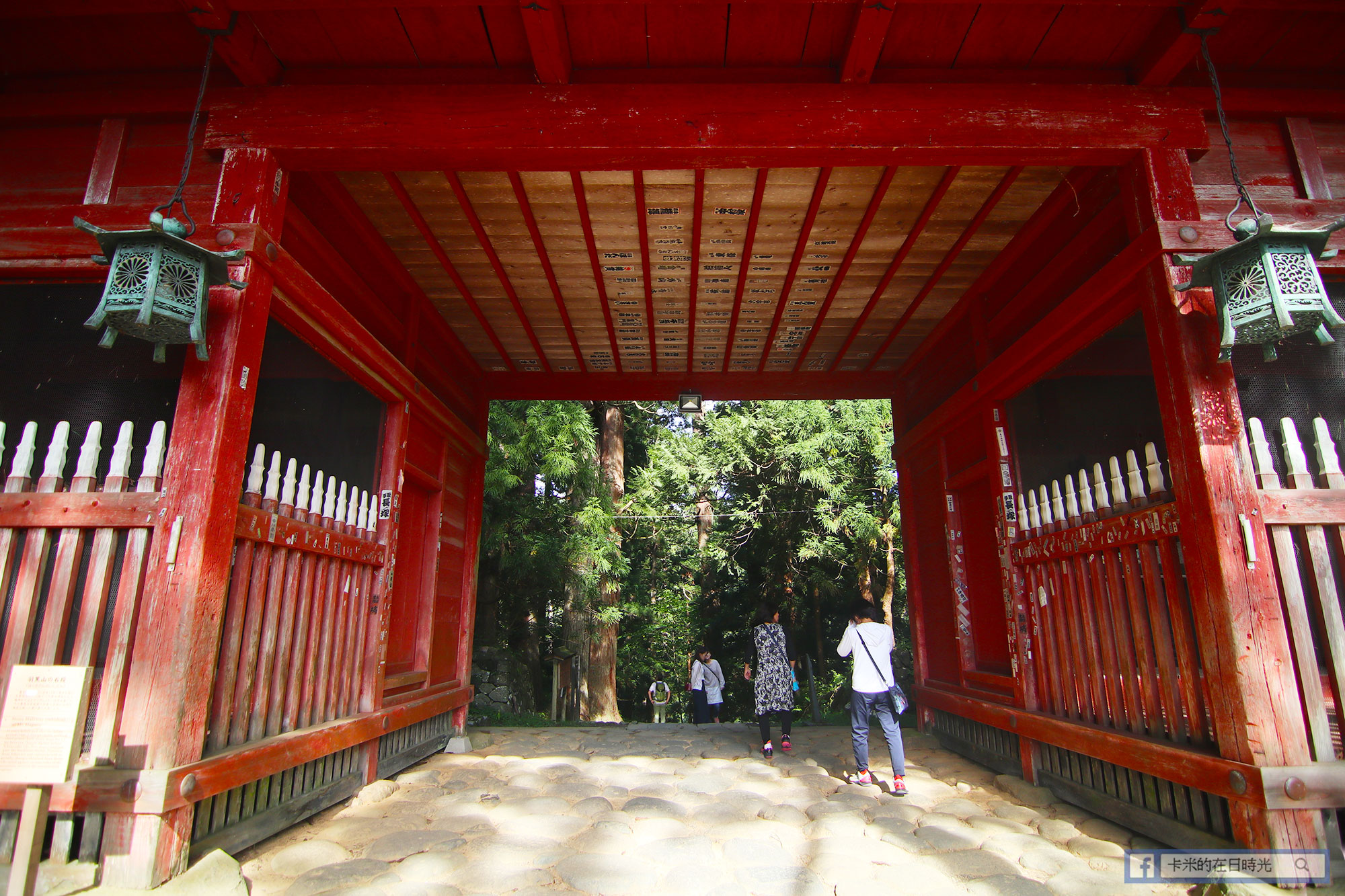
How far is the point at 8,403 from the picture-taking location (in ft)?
13.8

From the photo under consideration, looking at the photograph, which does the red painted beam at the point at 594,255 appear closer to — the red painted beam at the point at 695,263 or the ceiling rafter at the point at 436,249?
the red painted beam at the point at 695,263

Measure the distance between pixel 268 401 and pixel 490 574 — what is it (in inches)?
275

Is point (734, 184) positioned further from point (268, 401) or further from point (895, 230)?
point (268, 401)

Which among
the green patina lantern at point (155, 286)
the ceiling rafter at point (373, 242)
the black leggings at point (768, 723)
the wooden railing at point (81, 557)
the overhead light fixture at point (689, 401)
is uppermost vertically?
the ceiling rafter at point (373, 242)

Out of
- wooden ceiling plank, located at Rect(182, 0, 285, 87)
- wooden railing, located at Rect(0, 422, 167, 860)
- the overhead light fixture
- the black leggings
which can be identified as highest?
wooden ceiling plank, located at Rect(182, 0, 285, 87)

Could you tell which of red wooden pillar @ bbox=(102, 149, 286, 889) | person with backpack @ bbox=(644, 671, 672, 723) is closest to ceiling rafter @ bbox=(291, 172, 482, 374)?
red wooden pillar @ bbox=(102, 149, 286, 889)

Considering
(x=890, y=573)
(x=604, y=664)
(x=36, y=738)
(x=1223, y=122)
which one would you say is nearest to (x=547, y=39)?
(x=1223, y=122)

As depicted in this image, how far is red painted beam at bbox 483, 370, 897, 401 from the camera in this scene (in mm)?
6984

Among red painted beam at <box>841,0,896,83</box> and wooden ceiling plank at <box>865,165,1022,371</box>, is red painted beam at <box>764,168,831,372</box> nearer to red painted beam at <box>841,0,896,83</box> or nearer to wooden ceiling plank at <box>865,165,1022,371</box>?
red painted beam at <box>841,0,896,83</box>

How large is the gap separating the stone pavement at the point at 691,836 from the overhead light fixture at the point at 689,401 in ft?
10.9

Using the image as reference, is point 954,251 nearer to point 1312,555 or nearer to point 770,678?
point 1312,555

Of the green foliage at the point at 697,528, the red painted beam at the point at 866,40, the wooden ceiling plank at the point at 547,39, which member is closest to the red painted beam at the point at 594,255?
the wooden ceiling plank at the point at 547,39

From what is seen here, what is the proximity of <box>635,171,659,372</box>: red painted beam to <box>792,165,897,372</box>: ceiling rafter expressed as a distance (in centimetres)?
144

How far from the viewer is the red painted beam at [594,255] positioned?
4.17 meters
